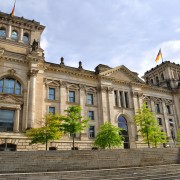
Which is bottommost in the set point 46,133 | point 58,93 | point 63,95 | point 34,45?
point 46,133

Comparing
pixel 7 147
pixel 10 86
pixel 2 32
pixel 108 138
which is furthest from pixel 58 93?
pixel 2 32

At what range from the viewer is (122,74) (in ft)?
157

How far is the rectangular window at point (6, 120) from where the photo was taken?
104 feet

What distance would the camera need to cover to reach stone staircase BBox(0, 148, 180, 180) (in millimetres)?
17203

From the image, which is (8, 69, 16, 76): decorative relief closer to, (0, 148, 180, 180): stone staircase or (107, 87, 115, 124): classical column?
(0, 148, 180, 180): stone staircase

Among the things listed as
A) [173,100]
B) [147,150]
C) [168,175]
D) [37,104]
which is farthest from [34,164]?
[173,100]

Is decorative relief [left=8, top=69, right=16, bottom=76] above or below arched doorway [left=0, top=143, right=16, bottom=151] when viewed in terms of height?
above

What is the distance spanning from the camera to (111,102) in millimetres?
43500

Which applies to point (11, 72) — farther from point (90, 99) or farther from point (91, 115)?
point (91, 115)

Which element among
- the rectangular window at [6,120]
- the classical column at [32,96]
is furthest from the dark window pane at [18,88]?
the rectangular window at [6,120]

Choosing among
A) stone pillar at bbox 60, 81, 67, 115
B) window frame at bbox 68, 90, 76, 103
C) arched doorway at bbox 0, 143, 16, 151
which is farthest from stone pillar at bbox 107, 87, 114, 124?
arched doorway at bbox 0, 143, 16, 151

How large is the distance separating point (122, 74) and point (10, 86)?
24.8 metres

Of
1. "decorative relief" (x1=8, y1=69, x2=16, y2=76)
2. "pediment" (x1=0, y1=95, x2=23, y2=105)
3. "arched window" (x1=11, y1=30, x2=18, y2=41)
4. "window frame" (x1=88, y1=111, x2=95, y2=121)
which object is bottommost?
"window frame" (x1=88, y1=111, x2=95, y2=121)

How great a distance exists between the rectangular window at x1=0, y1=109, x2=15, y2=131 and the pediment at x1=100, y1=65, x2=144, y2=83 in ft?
71.1
